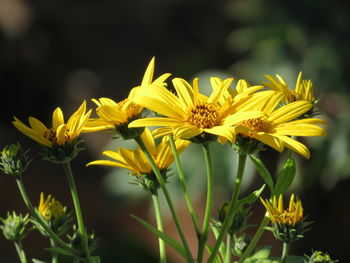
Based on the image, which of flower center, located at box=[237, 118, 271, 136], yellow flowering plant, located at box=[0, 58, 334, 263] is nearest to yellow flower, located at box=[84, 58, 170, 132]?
yellow flowering plant, located at box=[0, 58, 334, 263]

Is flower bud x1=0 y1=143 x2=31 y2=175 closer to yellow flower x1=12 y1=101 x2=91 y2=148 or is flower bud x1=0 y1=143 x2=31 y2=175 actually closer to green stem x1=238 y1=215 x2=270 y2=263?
yellow flower x1=12 y1=101 x2=91 y2=148

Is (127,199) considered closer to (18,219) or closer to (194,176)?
(194,176)

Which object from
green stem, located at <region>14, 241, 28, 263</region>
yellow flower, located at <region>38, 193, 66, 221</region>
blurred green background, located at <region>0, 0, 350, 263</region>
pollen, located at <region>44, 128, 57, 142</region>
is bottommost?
blurred green background, located at <region>0, 0, 350, 263</region>

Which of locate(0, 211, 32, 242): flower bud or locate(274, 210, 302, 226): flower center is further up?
locate(274, 210, 302, 226): flower center

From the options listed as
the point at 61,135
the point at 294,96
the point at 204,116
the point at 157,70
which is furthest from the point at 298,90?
Result: the point at 157,70

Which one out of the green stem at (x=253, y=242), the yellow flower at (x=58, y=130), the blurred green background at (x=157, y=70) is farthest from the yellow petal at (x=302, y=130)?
the blurred green background at (x=157, y=70)

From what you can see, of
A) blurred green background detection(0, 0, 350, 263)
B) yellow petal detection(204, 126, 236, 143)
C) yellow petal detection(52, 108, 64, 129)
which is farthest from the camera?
blurred green background detection(0, 0, 350, 263)

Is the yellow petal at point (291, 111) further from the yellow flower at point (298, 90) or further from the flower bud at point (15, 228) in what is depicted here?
the flower bud at point (15, 228)
